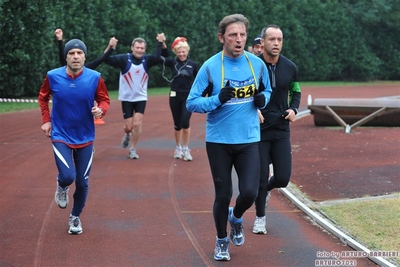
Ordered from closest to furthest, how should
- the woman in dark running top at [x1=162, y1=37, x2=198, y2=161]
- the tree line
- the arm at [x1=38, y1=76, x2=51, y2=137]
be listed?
the arm at [x1=38, y1=76, x2=51, y2=137], the woman in dark running top at [x1=162, y1=37, x2=198, y2=161], the tree line

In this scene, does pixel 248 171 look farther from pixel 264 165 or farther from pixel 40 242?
pixel 40 242

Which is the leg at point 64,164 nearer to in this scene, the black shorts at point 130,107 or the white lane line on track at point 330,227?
the white lane line on track at point 330,227

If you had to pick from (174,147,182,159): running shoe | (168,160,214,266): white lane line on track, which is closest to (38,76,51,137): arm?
(168,160,214,266): white lane line on track

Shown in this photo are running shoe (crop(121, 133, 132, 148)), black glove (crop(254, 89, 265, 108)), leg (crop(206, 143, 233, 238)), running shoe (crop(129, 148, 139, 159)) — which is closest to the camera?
black glove (crop(254, 89, 265, 108))

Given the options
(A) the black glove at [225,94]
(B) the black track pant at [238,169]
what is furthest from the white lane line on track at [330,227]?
(A) the black glove at [225,94]

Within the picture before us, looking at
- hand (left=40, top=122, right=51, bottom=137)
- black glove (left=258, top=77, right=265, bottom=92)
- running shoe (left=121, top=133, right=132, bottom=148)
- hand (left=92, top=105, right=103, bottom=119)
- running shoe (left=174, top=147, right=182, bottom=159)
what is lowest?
running shoe (left=174, top=147, right=182, bottom=159)

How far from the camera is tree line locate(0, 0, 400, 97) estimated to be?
24.4 metres

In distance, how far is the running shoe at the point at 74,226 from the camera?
26.2ft

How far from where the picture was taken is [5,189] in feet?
34.7

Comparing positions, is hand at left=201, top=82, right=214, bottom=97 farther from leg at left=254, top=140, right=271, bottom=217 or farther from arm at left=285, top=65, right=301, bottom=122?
arm at left=285, top=65, right=301, bottom=122

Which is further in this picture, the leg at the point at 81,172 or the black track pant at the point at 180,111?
the black track pant at the point at 180,111

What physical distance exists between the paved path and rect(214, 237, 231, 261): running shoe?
0.32ft

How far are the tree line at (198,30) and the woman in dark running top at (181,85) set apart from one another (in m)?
10.8

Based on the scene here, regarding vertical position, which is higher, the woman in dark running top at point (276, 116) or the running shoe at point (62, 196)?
the woman in dark running top at point (276, 116)
